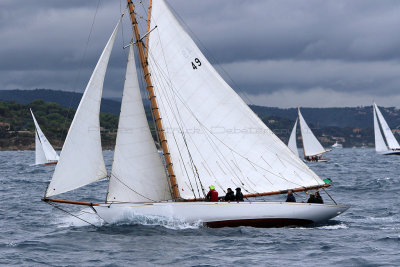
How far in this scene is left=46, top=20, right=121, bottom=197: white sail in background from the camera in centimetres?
2628

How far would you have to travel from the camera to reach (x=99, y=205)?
28375 mm

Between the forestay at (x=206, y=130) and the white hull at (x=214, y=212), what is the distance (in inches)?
73.3

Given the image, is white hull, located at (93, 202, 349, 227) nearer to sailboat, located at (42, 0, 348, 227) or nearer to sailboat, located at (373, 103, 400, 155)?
sailboat, located at (42, 0, 348, 227)

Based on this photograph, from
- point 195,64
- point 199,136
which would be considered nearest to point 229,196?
point 199,136

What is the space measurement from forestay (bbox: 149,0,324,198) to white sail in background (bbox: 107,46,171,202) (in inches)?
54.9

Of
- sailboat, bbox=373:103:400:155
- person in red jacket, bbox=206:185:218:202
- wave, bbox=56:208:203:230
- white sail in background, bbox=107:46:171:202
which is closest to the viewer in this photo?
wave, bbox=56:208:203:230

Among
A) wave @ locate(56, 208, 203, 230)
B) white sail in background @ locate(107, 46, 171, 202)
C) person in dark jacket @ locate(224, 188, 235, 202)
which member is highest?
white sail in background @ locate(107, 46, 171, 202)

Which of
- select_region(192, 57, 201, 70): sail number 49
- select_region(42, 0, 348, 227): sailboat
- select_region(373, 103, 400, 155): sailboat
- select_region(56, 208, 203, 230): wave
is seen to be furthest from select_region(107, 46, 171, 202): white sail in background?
select_region(373, 103, 400, 155): sailboat

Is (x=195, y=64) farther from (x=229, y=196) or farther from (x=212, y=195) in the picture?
(x=229, y=196)

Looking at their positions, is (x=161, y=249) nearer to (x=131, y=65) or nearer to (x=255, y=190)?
(x=255, y=190)

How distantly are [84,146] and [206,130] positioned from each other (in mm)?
6427

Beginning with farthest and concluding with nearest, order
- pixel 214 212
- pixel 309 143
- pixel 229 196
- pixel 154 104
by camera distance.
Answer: pixel 309 143, pixel 154 104, pixel 229 196, pixel 214 212

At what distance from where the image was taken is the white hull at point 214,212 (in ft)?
91.6

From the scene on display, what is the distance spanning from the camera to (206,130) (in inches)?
1192
